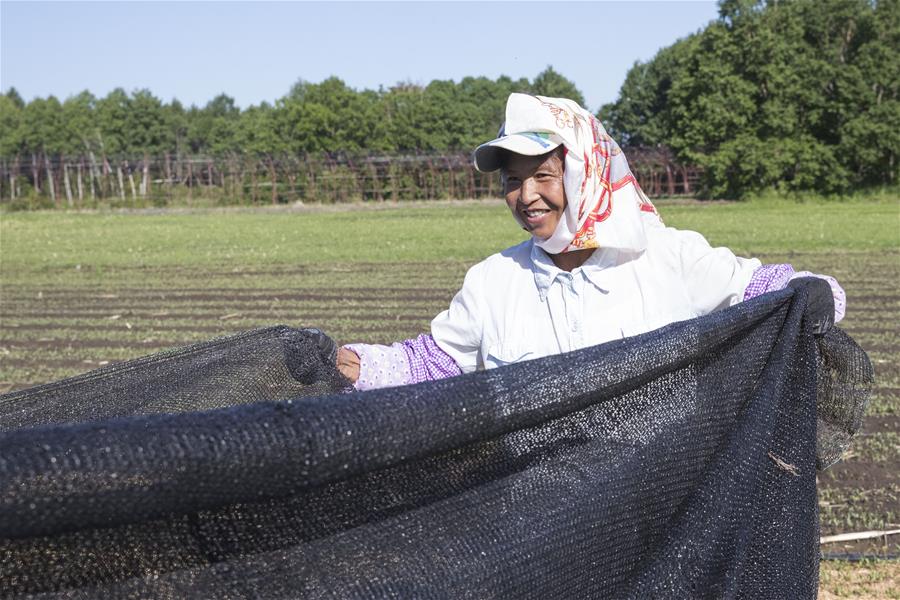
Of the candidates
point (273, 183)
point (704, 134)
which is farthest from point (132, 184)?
point (704, 134)

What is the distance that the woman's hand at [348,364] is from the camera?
3.01 m

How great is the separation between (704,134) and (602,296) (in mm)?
52319

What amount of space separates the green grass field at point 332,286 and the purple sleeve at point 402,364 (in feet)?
7.89

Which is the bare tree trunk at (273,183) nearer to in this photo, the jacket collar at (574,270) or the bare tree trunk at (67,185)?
the bare tree trunk at (67,185)

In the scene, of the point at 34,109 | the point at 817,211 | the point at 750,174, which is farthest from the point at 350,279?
the point at 34,109

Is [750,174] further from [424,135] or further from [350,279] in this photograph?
[350,279]

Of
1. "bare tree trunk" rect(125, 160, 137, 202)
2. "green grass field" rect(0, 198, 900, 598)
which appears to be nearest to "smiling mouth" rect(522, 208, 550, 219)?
"green grass field" rect(0, 198, 900, 598)

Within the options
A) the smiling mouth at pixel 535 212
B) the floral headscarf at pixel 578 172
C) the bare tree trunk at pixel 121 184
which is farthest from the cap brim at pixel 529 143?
the bare tree trunk at pixel 121 184

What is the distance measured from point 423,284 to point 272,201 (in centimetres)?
4095

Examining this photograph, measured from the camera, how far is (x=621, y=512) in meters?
2.11

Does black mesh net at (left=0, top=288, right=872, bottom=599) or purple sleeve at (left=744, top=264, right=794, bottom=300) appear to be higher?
purple sleeve at (left=744, top=264, right=794, bottom=300)

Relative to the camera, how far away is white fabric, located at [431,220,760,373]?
2.97m

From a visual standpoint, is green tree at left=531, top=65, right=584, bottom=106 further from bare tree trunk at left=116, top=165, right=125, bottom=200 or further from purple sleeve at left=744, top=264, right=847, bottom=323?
purple sleeve at left=744, top=264, right=847, bottom=323

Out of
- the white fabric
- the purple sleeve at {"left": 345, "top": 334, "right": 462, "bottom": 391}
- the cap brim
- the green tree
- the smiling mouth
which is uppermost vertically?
the green tree
